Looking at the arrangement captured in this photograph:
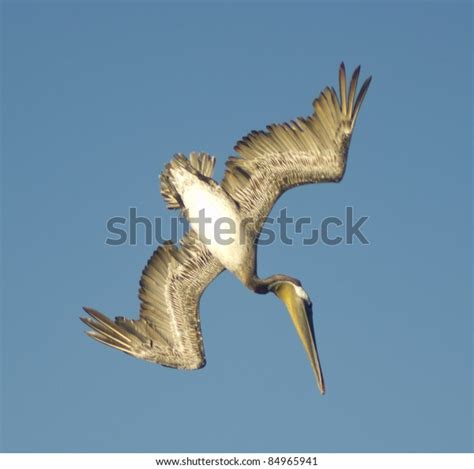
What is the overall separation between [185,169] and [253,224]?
5.21ft

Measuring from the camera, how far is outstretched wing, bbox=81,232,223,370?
105 ft

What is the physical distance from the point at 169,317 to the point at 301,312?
98.9 inches

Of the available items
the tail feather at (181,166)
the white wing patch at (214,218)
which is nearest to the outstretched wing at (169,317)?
the white wing patch at (214,218)

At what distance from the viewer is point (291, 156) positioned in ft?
103

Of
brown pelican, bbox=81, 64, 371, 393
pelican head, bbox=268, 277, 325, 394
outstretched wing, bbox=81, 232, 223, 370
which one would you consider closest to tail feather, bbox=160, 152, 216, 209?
brown pelican, bbox=81, 64, 371, 393

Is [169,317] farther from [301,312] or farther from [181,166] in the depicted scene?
[181,166]

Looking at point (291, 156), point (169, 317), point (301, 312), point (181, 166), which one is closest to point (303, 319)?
point (301, 312)

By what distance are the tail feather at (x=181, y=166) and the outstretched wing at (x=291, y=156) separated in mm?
858

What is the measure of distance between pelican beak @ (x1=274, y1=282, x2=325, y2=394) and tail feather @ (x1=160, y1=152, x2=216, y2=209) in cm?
243

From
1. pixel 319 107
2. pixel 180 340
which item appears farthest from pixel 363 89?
pixel 180 340

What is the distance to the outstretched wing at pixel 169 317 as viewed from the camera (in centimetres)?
3209

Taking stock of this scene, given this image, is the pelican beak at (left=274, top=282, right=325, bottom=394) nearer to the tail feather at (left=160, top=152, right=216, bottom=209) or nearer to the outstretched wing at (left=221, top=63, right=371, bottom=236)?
the outstretched wing at (left=221, top=63, right=371, bottom=236)
